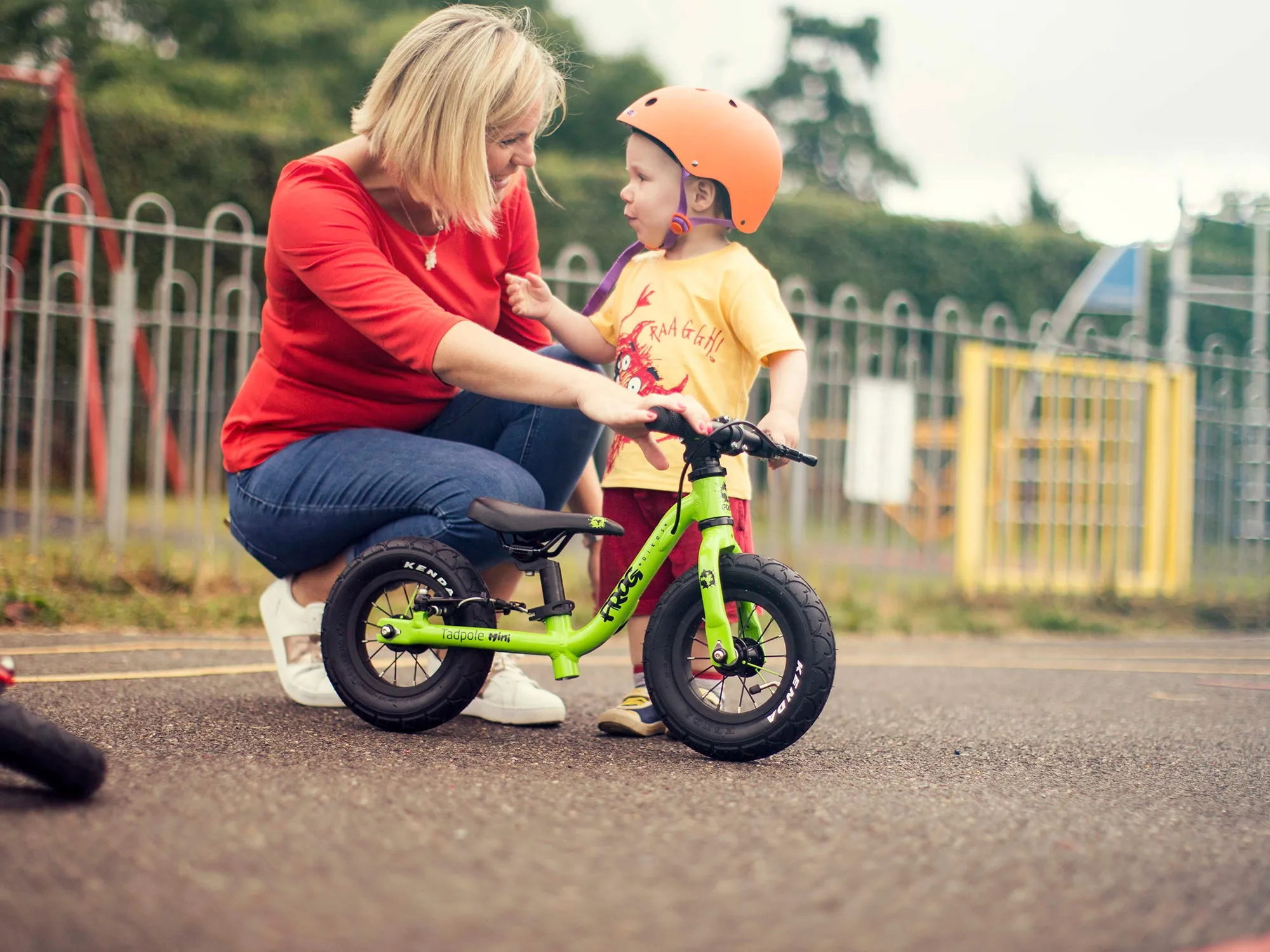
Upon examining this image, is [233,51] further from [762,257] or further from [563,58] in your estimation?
[563,58]

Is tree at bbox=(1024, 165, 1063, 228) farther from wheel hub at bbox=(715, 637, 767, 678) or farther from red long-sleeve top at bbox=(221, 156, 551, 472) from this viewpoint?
wheel hub at bbox=(715, 637, 767, 678)

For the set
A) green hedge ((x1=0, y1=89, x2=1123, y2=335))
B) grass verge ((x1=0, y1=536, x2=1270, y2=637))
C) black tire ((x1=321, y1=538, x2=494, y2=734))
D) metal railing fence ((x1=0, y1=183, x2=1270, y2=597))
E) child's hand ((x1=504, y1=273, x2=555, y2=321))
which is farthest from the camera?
green hedge ((x1=0, y1=89, x2=1123, y2=335))

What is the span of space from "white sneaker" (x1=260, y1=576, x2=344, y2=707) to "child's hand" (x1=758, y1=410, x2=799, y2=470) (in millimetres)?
1086

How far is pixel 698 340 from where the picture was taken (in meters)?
2.83

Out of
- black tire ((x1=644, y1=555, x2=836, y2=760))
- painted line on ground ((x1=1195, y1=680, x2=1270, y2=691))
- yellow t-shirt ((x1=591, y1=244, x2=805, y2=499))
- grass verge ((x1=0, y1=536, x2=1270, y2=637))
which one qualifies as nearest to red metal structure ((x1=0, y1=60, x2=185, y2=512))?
grass verge ((x1=0, y1=536, x2=1270, y2=637))

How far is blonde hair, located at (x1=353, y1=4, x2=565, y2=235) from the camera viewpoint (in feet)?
8.45

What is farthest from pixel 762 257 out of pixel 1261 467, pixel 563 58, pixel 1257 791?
pixel 1257 791

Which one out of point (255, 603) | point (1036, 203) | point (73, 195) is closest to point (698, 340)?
point (255, 603)

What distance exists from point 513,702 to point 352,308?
36.3 inches

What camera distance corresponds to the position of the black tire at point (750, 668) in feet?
7.20

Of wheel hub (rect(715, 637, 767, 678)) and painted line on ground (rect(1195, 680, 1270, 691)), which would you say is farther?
painted line on ground (rect(1195, 680, 1270, 691))

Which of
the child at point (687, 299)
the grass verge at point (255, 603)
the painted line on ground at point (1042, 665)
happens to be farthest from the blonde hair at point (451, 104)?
the painted line on ground at point (1042, 665)

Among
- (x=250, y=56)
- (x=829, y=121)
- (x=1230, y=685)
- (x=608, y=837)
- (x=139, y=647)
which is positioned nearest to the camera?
(x=608, y=837)

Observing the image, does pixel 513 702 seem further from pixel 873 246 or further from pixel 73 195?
pixel 873 246
